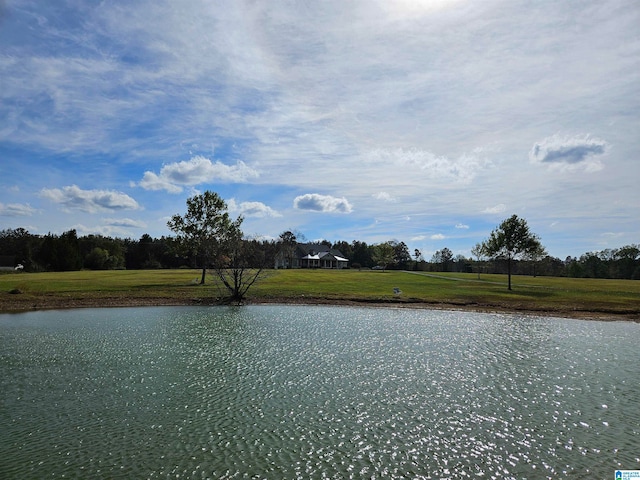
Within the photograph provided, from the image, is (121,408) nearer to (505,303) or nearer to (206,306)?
(206,306)

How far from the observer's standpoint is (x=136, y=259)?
333ft

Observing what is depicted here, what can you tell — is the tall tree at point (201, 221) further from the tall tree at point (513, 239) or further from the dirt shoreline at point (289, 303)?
the tall tree at point (513, 239)

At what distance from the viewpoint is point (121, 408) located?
10047 mm

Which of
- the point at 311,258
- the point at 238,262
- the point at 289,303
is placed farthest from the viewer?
the point at 311,258

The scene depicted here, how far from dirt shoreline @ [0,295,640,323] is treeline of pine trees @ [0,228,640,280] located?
43394mm

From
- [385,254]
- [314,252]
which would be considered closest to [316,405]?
[385,254]

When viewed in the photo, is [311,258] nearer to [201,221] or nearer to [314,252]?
[314,252]

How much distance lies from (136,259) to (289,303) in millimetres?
80726

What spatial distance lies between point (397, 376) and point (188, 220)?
37.6m

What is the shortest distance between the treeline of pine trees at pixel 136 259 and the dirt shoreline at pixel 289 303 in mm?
43394

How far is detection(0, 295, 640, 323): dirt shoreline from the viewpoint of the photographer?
28781 mm

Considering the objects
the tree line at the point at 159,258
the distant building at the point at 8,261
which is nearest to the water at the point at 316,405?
the tree line at the point at 159,258

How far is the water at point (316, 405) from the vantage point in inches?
299

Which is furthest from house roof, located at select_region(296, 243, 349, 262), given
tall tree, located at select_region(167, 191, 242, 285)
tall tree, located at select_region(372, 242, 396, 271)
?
tall tree, located at select_region(167, 191, 242, 285)
